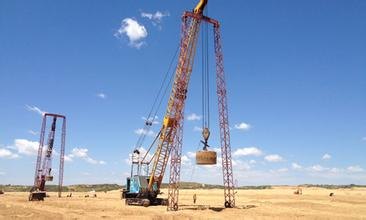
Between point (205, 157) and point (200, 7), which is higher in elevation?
point (200, 7)

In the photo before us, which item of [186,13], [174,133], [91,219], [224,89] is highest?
[186,13]

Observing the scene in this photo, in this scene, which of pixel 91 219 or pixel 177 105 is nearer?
pixel 91 219

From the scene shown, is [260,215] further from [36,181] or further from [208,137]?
[36,181]

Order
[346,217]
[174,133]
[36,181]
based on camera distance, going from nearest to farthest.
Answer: [346,217], [174,133], [36,181]

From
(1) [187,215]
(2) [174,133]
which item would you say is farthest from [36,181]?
(1) [187,215]

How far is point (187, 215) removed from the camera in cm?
3800

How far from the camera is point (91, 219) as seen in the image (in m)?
33.5

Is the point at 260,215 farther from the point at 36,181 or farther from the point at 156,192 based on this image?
the point at 36,181

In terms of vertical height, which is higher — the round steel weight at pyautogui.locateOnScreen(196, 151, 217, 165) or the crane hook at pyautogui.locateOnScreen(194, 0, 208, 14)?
the crane hook at pyautogui.locateOnScreen(194, 0, 208, 14)

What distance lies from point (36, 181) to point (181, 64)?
42600mm

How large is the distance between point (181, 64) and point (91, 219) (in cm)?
2238

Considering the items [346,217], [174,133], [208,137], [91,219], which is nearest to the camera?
[91,219]

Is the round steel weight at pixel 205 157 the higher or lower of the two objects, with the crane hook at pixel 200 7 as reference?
lower

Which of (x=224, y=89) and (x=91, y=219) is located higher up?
(x=224, y=89)
